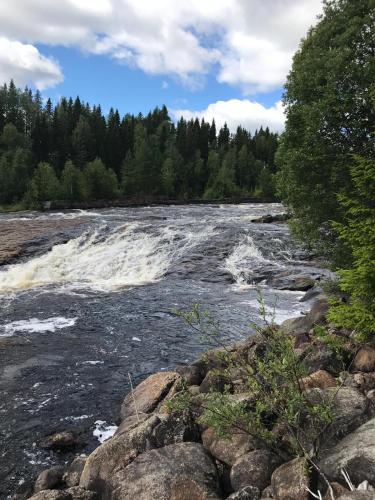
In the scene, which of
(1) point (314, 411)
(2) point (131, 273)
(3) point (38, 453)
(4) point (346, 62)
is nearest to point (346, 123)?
(4) point (346, 62)

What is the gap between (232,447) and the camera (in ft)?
23.1

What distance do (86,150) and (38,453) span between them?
96.1 meters

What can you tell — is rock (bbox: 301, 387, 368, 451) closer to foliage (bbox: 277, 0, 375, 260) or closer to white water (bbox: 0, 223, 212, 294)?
foliage (bbox: 277, 0, 375, 260)

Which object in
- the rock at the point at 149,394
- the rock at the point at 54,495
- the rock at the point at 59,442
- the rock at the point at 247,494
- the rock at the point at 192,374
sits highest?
the rock at the point at 247,494

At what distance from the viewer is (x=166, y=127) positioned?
126188mm

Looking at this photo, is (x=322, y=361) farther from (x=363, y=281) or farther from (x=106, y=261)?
(x=106, y=261)

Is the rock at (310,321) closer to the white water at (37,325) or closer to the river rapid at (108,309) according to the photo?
the river rapid at (108,309)

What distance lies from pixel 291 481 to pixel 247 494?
0.61m

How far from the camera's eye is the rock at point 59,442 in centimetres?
951

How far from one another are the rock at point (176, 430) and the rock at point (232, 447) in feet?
1.37

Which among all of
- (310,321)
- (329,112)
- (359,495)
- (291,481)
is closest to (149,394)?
(310,321)

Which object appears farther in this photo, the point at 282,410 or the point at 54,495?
the point at 54,495

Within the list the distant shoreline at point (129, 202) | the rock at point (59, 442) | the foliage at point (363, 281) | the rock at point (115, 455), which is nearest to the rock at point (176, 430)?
the rock at point (115, 455)

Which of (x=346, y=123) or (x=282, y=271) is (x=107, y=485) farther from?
(x=282, y=271)
